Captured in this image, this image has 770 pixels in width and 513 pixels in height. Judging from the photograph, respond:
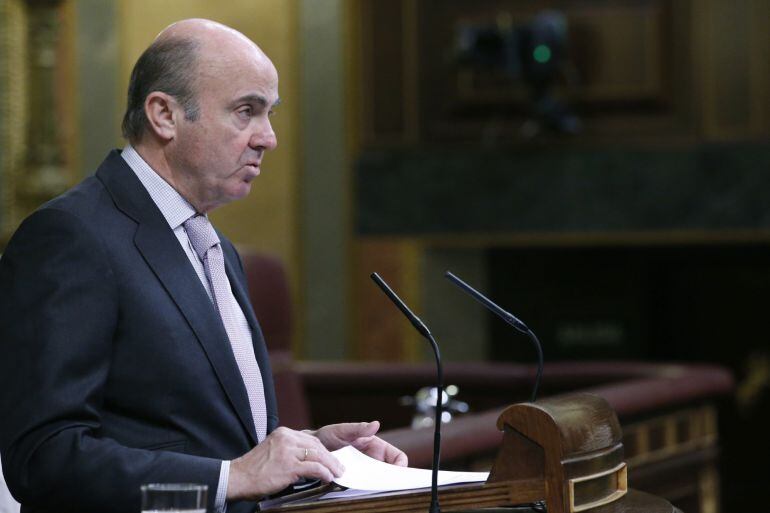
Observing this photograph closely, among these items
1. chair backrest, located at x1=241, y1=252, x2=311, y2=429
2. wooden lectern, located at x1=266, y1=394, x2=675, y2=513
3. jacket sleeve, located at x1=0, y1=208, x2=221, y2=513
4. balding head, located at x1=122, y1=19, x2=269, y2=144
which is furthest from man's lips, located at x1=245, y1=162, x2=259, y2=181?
chair backrest, located at x1=241, y1=252, x2=311, y2=429

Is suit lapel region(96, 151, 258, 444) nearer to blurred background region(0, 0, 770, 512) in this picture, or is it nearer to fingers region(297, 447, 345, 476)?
fingers region(297, 447, 345, 476)

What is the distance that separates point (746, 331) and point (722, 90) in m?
1.32

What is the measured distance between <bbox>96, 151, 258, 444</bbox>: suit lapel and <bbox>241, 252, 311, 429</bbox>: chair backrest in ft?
8.42

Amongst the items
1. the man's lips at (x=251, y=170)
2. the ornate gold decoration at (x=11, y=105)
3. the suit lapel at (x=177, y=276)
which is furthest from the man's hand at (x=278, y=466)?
the ornate gold decoration at (x=11, y=105)

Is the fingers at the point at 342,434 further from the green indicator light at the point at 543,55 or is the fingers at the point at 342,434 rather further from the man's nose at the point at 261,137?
the green indicator light at the point at 543,55

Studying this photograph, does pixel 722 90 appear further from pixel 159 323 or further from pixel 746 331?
pixel 159 323

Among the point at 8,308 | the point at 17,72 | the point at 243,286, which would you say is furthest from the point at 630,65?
the point at 8,308

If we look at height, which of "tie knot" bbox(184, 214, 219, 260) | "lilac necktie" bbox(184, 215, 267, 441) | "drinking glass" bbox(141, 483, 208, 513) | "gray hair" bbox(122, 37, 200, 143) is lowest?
"drinking glass" bbox(141, 483, 208, 513)

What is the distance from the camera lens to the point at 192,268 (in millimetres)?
1852

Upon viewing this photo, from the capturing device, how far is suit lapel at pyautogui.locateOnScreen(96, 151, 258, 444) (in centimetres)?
180

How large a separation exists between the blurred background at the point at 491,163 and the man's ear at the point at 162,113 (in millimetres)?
4809

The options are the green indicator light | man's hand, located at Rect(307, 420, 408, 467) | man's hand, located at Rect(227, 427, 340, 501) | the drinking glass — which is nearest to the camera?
the drinking glass

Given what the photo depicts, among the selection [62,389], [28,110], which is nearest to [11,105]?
[28,110]

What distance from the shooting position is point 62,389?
5.41 ft
